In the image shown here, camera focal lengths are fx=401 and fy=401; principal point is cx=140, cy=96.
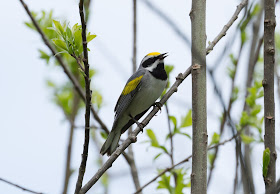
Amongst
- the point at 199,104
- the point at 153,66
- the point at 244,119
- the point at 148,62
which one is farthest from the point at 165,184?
the point at 148,62

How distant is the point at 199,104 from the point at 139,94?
2.84 metres

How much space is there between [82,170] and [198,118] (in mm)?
1008

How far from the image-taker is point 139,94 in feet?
18.6

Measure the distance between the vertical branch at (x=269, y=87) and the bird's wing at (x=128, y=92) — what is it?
2.97 meters

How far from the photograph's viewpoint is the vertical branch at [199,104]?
2.78 meters

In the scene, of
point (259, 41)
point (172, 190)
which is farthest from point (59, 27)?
point (259, 41)

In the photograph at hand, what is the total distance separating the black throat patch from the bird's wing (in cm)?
20

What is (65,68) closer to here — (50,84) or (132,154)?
(132,154)

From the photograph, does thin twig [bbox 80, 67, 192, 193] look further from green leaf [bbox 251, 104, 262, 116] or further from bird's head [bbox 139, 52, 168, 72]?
bird's head [bbox 139, 52, 168, 72]

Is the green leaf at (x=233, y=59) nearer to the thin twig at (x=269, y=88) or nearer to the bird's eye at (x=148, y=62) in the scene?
the bird's eye at (x=148, y=62)

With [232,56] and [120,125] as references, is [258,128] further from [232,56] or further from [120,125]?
[120,125]

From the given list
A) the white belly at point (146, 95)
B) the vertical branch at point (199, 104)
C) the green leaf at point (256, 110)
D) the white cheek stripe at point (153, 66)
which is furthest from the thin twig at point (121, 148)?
the white cheek stripe at point (153, 66)

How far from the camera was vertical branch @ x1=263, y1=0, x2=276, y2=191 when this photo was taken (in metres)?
2.80

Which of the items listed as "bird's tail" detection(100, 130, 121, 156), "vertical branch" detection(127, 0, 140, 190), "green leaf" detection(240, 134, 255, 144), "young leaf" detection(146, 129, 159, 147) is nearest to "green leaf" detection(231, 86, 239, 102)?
"green leaf" detection(240, 134, 255, 144)
